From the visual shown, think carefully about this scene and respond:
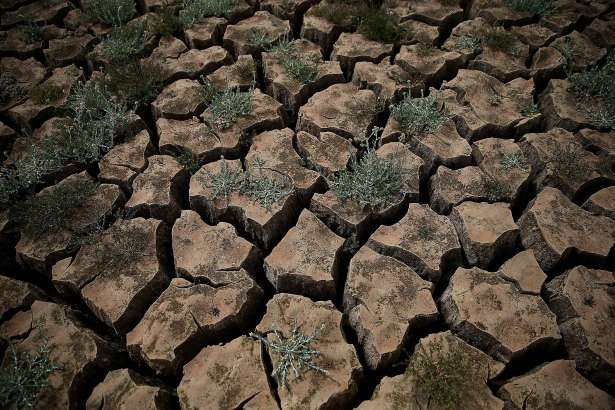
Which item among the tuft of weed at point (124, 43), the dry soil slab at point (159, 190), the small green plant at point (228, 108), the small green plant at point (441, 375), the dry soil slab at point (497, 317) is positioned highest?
the tuft of weed at point (124, 43)

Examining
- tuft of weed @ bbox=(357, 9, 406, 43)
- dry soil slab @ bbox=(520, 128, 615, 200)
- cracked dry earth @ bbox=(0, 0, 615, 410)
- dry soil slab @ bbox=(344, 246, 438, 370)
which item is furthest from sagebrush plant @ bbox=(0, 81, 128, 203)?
dry soil slab @ bbox=(520, 128, 615, 200)

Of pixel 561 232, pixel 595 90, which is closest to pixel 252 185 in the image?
pixel 561 232

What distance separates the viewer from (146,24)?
405 centimetres

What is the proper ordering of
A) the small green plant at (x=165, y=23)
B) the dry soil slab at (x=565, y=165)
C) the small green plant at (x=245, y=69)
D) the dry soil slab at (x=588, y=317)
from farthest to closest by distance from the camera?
the small green plant at (x=165, y=23)
the small green plant at (x=245, y=69)
the dry soil slab at (x=565, y=165)
the dry soil slab at (x=588, y=317)

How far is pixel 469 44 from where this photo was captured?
370 cm

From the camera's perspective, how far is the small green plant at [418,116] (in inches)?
120

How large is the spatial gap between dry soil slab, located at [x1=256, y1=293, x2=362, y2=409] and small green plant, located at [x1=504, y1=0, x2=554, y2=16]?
3561 millimetres

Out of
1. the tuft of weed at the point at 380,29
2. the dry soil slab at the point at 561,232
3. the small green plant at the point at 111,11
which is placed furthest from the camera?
the small green plant at the point at 111,11

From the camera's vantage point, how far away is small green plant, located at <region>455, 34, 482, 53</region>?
3.70 m

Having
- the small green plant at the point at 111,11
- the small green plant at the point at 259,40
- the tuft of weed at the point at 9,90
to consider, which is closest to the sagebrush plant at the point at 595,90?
the small green plant at the point at 259,40

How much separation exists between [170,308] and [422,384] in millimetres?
1347

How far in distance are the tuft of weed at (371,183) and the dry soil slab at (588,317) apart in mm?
1037

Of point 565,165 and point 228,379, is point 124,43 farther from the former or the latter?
point 565,165

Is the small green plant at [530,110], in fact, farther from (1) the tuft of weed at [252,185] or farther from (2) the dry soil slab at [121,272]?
(2) the dry soil slab at [121,272]
